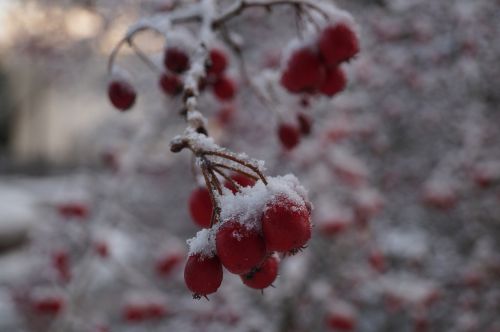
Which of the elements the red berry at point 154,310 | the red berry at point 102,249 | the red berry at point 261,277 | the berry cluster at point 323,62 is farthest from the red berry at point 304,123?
the red berry at point 154,310

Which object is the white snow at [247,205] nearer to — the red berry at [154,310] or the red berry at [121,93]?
the red berry at [121,93]

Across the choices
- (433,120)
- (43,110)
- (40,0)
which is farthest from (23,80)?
(433,120)

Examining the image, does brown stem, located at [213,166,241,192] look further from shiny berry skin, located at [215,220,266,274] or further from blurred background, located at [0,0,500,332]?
blurred background, located at [0,0,500,332]

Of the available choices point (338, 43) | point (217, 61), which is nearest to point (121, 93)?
point (217, 61)

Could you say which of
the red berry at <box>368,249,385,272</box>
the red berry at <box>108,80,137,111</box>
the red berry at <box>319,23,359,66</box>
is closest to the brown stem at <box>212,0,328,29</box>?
the red berry at <box>319,23,359,66</box>

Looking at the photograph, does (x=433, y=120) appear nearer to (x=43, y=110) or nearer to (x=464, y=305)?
(x=464, y=305)

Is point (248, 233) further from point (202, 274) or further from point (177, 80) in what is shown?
point (177, 80)
